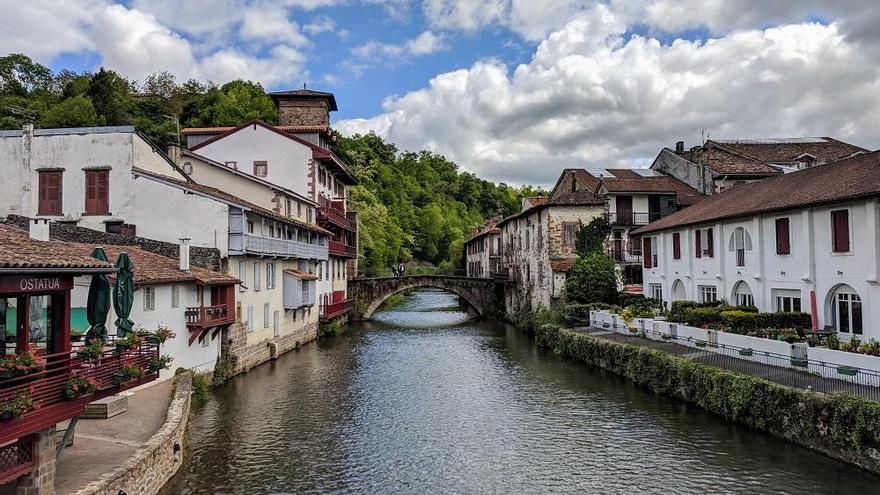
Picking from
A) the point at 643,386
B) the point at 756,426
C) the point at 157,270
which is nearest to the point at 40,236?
the point at 157,270

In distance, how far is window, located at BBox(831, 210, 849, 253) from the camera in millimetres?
22656

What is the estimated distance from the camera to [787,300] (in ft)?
87.0

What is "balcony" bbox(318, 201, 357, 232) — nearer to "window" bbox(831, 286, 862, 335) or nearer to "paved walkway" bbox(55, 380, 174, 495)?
"paved walkway" bbox(55, 380, 174, 495)

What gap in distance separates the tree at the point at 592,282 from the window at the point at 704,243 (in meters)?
9.03

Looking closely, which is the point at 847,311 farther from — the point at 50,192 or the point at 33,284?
the point at 50,192

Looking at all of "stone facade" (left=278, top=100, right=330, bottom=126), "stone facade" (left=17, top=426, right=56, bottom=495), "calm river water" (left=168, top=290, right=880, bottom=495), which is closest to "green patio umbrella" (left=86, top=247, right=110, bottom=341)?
"stone facade" (left=17, top=426, right=56, bottom=495)

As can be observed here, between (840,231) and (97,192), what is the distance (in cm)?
3165

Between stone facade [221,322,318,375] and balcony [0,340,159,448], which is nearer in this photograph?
balcony [0,340,159,448]

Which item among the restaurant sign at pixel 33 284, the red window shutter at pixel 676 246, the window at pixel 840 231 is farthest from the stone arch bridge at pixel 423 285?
the restaurant sign at pixel 33 284

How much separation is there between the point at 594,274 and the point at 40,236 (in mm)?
35276

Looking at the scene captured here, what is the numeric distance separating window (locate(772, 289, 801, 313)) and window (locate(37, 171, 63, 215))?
33.2m

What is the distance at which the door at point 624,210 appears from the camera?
45.6 m

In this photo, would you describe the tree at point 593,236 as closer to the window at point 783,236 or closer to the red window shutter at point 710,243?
the red window shutter at point 710,243

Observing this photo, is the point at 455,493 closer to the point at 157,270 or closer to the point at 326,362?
the point at 157,270
